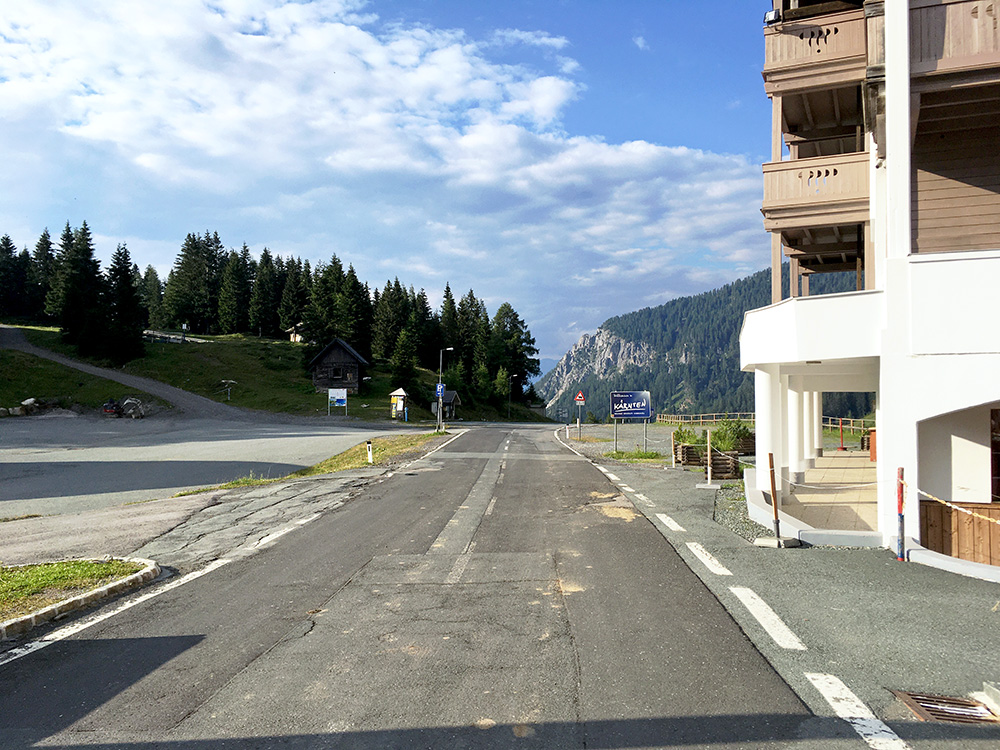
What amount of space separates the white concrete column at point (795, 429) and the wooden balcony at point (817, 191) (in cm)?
508

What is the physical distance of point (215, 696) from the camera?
15.4ft

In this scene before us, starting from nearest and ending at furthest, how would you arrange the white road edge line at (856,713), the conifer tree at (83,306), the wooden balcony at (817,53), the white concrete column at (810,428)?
the white road edge line at (856,713), the wooden balcony at (817,53), the white concrete column at (810,428), the conifer tree at (83,306)

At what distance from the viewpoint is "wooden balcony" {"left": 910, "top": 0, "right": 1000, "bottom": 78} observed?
9.28 m

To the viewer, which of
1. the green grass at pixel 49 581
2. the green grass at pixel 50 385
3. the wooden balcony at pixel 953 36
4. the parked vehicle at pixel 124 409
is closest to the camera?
the green grass at pixel 49 581

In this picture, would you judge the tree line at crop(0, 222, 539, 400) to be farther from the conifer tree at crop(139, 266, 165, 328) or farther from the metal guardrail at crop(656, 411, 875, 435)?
the metal guardrail at crop(656, 411, 875, 435)

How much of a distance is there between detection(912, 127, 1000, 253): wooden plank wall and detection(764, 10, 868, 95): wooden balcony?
6.53 ft

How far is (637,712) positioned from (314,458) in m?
27.4

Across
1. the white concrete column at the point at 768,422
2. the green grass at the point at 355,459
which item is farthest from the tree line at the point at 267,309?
the white concrete column at the point at 768,422

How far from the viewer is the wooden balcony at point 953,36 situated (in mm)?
9281

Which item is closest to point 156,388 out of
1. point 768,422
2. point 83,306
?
point 83,306

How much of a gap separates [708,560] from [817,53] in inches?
411

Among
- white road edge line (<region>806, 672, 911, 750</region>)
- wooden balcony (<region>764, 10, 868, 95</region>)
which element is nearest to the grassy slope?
wooden balcony (<region>764, 10, 868, 95</region>)

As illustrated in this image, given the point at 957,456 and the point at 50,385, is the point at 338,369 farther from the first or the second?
the point at 957,456

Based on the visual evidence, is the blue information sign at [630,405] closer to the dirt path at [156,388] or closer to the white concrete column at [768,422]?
the white concrete column at [768,422]
